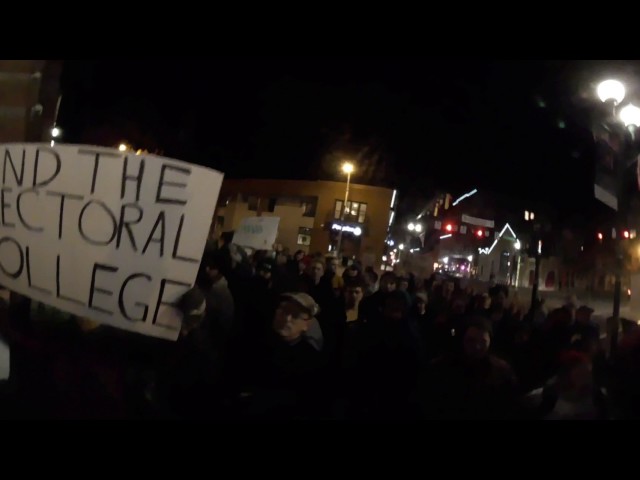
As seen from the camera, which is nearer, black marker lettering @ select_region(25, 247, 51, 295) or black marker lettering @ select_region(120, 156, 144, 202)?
black marker lettering @ select_region(120, 156, 144, 202)

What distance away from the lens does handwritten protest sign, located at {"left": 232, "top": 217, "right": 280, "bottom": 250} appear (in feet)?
8.75

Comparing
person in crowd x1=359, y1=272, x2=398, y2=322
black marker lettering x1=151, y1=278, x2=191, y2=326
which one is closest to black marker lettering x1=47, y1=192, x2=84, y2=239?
black marker lettering x1=151, y1=278, x2=191, y2=326

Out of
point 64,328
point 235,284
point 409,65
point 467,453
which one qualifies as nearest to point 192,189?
point 235,284

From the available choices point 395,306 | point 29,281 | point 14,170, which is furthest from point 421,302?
point 14,170

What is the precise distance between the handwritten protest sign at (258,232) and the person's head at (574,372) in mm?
1530

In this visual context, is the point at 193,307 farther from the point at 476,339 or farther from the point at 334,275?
the point at 476,339

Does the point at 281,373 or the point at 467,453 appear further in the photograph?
the point at 467,453

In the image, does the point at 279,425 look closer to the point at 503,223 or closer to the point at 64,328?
the point at 64,328

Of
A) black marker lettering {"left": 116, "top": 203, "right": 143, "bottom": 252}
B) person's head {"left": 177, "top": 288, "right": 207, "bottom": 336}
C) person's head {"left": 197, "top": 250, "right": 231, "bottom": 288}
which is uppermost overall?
black marker lettering {"left": 116, "top": 203, "right": 143, "bottom": 252}

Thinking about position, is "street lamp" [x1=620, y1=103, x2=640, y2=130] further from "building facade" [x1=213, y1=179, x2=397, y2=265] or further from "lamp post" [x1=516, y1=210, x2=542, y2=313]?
"building facade" [x1=213, y1=179, x2=397, y2=265]

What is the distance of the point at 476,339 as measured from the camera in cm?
279

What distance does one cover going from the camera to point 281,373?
9.18 feet

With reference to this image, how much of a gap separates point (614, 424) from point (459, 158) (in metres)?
1.64

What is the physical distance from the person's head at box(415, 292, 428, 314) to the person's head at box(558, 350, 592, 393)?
0.73 metres
